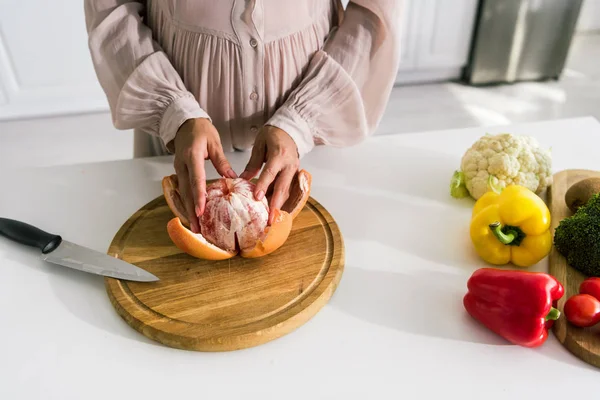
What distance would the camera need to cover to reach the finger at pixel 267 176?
89cm

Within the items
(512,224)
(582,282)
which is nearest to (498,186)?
(512,224)

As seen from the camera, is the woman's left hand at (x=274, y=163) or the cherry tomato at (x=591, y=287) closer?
the cherry tomato at (x=591, y=287)

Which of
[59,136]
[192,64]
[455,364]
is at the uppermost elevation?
[192,64]

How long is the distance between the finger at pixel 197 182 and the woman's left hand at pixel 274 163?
0.30 feet

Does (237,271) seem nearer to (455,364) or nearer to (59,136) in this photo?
(455,364)

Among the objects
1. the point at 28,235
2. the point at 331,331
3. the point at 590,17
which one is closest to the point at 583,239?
the point at 331,331

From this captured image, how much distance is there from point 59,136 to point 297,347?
90.3 inches

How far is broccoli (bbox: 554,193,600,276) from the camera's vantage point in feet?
2.73

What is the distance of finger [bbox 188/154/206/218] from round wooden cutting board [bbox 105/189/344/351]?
0.09 metres

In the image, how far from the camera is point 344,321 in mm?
814

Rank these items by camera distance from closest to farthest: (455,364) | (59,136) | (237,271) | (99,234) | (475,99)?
(455,364), (237,271), (99,234), (59,136), (475,99)

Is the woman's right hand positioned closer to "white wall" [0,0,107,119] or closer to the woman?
the woman

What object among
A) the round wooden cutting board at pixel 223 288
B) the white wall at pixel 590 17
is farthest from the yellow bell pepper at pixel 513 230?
the white wall at pixel 590 17

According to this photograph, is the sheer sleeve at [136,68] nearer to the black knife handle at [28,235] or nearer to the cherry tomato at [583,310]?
the black knife handle at [28,235]
